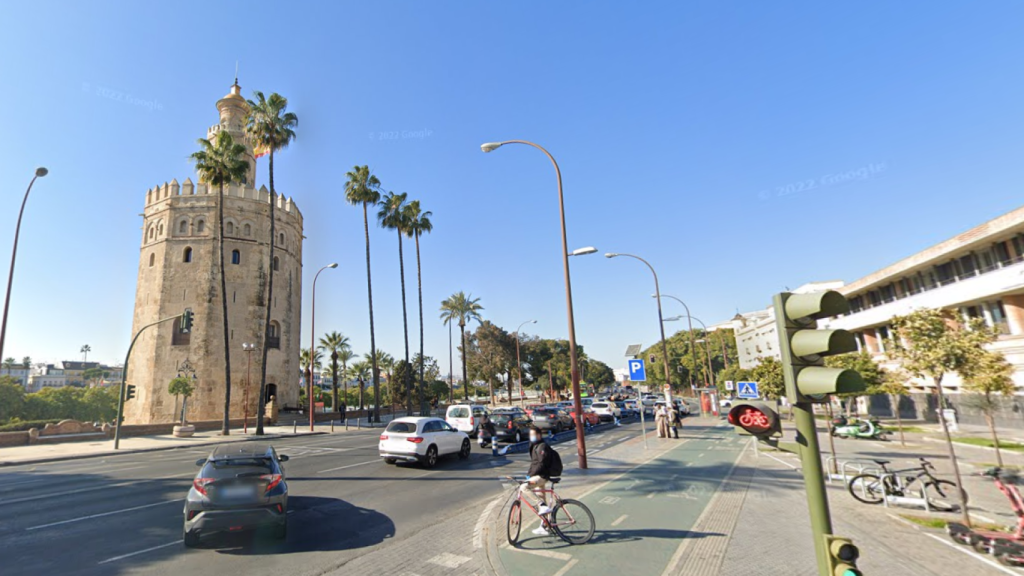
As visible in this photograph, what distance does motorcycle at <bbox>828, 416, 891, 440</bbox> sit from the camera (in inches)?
808

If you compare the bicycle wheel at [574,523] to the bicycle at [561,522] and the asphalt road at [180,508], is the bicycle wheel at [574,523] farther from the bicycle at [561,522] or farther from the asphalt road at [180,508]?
the asphalt road at [180,508]

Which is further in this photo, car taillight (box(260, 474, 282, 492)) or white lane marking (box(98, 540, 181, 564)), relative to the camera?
car taillight (box(260, 474, 282, 492))

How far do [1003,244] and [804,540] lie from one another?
27.6 m

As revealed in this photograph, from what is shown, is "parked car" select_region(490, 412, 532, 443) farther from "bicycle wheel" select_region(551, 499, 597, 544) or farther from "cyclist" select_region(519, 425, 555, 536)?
"cyclist" select_region(519, 425, 555, 536)

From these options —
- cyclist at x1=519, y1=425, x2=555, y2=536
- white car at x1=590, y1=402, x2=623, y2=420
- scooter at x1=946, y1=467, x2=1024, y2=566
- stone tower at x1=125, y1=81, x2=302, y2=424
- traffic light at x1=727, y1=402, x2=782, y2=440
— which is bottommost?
white car at x1=590, y1=402, x2=623, y2=420

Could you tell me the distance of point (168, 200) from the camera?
46.1m

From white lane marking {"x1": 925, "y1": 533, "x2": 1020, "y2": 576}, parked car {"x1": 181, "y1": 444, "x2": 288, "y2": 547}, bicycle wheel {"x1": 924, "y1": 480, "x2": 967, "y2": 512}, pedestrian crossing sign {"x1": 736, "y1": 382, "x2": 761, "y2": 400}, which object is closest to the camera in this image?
white lane marking {"x1": 925, "y1": 533, "x2": 1020, "y2": 576}

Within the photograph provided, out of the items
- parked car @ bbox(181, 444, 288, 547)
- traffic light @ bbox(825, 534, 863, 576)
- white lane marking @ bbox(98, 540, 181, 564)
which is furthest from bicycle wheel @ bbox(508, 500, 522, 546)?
white lane marking @ bbox(98, 540, 181, 564)

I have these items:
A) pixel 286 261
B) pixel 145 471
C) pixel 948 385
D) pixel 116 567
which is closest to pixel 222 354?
pixel 286 261

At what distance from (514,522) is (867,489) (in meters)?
7.86

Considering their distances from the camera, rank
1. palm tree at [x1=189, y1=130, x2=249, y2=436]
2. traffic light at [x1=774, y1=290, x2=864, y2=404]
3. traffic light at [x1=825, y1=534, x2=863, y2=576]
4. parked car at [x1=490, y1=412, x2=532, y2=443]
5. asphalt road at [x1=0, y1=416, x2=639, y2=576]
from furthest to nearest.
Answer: palm tree at [x1=189, y1=130, x2=249, y2=436]
parked car at [x1=490, y1=412, x2=532, y2=443]
asphalt road at [x1=0, y1=416, x2=639, y2=576]
traffic light at [x1=774, y1=290, x2=864, y2=404]
traffic light at [x1=825, y1=534, x2=863, y2=576]

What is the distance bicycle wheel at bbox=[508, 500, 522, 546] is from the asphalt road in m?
1.99

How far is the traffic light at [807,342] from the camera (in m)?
3.43

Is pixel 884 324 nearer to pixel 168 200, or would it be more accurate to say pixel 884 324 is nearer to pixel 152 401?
pixel 152 401
